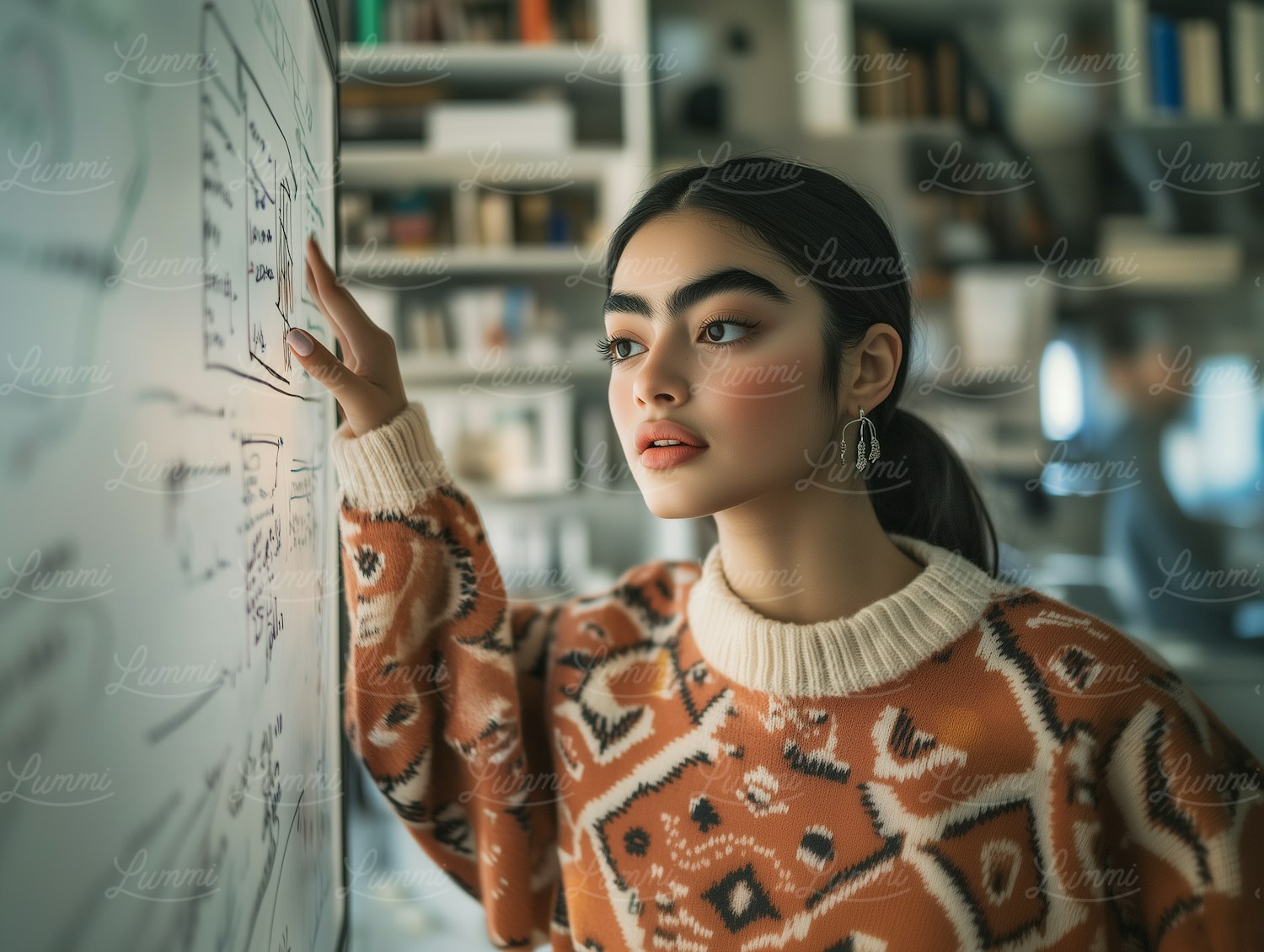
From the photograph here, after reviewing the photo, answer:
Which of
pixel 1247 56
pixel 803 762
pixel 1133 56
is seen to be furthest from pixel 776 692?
pixel 1247 56

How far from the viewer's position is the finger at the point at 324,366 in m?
0.71

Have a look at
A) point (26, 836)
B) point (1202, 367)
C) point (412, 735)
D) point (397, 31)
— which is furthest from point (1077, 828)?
point (1202, 367)

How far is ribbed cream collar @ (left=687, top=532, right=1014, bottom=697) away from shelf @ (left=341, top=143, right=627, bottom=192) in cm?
203

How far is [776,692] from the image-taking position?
0.85 meters

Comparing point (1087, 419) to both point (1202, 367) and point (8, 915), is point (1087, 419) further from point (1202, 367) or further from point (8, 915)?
point (8, 915)

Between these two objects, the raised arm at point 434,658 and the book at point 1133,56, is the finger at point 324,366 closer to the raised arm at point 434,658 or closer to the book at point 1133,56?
the raised arm at point 434,658

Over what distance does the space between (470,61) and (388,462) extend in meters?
2.17

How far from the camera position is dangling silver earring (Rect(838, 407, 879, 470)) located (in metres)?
0.88

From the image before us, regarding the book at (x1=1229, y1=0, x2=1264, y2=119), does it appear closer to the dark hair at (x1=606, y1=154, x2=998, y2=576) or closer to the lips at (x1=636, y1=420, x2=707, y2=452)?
the dark hair at (x1=606, y1=154, x2=998, y2=576)

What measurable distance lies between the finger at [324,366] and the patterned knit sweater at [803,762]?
0.15 ft

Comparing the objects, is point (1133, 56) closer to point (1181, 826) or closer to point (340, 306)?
point (1181, 826)

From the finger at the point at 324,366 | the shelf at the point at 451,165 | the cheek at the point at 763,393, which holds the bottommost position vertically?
the cheek at the point at 763,393

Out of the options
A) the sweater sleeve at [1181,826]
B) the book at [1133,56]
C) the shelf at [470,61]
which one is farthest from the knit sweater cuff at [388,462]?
the book at [1133,56]

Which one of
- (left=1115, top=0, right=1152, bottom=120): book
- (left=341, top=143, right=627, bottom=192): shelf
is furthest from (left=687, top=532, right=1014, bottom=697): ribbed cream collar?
(left=1115, top=0, right=1152, bottom=120): book
